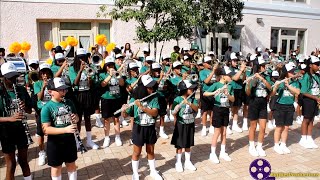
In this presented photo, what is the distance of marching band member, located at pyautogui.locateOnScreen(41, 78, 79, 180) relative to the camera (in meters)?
4.07

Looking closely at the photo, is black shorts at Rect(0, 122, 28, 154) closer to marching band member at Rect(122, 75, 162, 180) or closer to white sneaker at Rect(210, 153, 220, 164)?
marching band member at Rect(122, 75, 162, 180)

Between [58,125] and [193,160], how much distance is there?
3183mm

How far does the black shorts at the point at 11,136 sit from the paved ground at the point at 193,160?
1103mm

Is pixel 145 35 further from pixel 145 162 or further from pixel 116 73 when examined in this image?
pixel 145 162

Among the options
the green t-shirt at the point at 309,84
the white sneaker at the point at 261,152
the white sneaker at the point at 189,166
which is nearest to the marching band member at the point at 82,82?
the white sneaker at the point at 189,166

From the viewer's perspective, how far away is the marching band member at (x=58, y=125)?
4070mm

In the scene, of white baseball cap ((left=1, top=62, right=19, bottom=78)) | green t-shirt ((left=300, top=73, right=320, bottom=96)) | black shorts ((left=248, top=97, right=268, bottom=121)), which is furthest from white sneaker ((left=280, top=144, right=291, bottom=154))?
white baseball cap ((left=1, top=62, right=19, bottom=78))

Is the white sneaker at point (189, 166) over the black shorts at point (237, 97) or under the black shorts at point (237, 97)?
under

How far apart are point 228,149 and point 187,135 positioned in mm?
1894

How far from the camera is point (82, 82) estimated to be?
6.34 meters

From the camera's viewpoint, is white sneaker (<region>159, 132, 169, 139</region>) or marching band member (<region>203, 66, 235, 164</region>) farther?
white sneaker (<region>159, 132, 169, 139</region>)

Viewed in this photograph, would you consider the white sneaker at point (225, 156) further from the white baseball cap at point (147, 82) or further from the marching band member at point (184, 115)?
the white baseball cap at point (147, 82)

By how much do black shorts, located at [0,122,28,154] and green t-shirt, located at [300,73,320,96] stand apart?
6.17m

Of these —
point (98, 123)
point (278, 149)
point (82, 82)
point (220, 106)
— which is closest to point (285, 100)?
point (278, 149)
